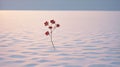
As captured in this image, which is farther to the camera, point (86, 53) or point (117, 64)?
point (86, 53)

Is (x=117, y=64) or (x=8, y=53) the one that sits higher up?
(x=8, y=53)

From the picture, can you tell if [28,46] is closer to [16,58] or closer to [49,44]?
[49,44]

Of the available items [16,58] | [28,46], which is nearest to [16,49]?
[28,46]

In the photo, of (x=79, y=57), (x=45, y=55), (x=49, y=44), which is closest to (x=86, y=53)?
(x=79, y=57)

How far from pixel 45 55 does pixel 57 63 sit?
620mm

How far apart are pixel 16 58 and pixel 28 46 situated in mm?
1101

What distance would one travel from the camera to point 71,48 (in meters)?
5.41

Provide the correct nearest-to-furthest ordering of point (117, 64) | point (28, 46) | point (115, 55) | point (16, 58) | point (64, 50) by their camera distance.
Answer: point (117, 64)
point (16, 58)
point (115, 55)
point (64, 50)
point (28, 46)

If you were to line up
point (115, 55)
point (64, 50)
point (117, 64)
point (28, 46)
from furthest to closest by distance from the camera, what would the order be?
point (28, 46)
point (64, 50)
point (115, 55)
point (117, 64)

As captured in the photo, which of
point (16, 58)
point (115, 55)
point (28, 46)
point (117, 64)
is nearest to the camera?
point (117, 64)

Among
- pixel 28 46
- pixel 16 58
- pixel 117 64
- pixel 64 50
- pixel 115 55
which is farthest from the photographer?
pixel 28 46

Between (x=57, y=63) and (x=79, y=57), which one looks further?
(x=79, y=57)

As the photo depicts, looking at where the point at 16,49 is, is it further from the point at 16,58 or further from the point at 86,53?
the point at 86,53

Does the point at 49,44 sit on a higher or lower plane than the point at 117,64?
higher
